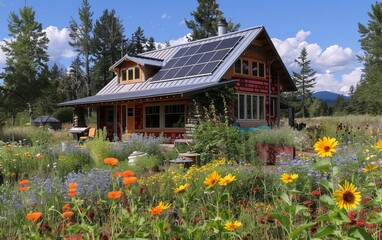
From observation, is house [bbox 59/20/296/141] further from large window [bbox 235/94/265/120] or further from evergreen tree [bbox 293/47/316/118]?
evergreen tree [bbox 293/47/316/118]

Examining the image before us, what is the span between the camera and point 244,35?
17.8 metres

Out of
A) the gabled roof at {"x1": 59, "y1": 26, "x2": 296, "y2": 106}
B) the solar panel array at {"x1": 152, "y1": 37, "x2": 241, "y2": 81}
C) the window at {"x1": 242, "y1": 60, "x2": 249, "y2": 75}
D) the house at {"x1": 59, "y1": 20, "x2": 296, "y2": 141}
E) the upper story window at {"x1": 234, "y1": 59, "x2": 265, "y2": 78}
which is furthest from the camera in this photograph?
the window at {"x1": 242, "y1": 60, "x2": 249, "y2": 75}

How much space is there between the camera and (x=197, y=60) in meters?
17.7

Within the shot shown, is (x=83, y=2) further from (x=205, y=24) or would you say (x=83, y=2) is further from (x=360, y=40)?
(x=360, y=40)

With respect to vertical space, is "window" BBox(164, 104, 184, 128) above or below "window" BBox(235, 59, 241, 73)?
below

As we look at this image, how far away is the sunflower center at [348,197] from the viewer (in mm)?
1567

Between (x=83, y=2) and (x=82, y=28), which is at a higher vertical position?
(x=83, y=2)

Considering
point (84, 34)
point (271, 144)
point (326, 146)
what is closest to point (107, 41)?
point (84, 34)

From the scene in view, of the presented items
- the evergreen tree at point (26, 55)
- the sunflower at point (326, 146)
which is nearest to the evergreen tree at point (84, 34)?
the evergreen tree at point (26, 55)

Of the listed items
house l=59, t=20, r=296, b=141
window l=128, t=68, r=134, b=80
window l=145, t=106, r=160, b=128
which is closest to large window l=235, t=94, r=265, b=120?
house l=59, t=20, r=296, b=141

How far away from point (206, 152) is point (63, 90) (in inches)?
1644

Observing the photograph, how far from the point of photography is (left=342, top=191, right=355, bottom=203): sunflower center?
157cm

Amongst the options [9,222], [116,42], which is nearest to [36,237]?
[9,222]

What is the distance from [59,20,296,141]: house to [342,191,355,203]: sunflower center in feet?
40.9
